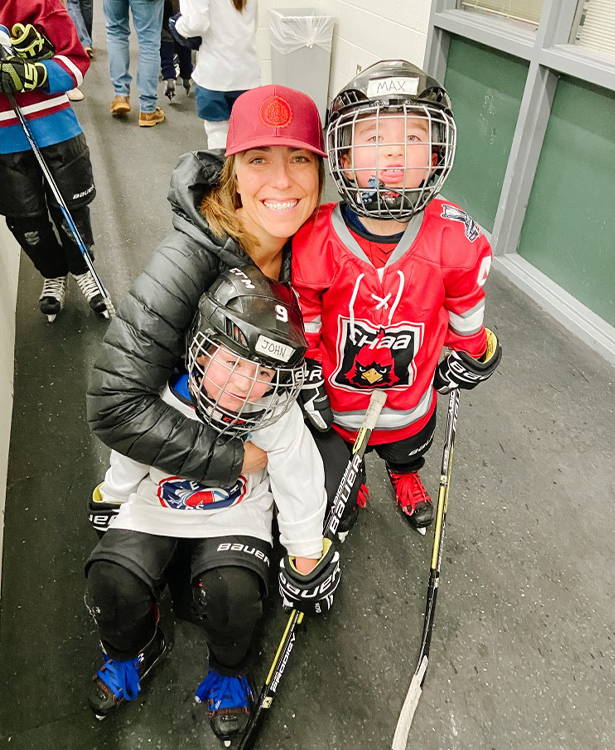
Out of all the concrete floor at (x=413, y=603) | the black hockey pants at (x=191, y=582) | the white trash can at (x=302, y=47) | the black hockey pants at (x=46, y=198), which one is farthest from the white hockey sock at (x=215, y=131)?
the black hockey pants at (x=191, y=582)

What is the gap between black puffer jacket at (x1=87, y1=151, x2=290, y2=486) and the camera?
108 centimetres

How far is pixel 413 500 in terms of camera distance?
5.59ft

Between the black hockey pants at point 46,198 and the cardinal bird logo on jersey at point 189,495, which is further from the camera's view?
the black hockey pants at point 46,198

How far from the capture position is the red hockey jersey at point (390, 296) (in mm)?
1215

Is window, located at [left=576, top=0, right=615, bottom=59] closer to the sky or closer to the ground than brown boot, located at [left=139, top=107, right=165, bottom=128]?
closer to the sky

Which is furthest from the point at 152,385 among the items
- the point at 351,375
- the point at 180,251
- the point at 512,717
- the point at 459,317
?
the point at 512,717

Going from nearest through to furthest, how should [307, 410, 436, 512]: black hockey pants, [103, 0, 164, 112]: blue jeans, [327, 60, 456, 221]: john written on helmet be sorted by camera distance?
1. [327, 60, 456, 221]: john written on helmet
2. [307, 410, 436, 512]: black hockey pants
3. [103, 0, 164, 112]: blue jeans

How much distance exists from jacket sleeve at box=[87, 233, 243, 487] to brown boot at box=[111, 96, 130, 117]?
406 cm

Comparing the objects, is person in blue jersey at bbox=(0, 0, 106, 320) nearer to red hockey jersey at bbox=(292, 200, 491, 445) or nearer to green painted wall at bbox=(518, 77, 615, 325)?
red hockey jersey at bbox=(292, 200, 491, 445)

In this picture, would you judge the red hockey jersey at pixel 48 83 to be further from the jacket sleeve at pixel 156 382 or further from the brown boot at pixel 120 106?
the brown boot at pixel 120 106

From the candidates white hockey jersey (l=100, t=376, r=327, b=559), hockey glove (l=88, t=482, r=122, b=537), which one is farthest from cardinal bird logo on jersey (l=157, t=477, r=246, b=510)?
hockey glove (l=88, t=482, r=122, b=537)

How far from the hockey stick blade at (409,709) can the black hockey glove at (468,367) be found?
647 mm

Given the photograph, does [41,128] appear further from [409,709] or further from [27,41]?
[409,709]

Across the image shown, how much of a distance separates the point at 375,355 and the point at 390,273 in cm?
19
